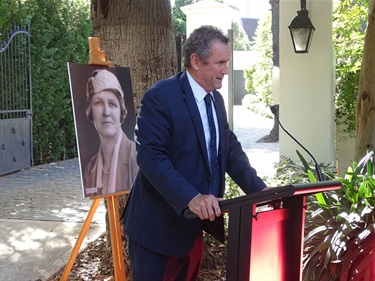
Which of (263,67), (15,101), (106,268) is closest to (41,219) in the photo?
(106,268)

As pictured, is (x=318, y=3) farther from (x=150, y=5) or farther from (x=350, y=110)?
(x=150, y=5)

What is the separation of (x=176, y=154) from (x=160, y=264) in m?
0.54

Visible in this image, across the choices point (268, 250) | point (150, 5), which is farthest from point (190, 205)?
point (150, 5)

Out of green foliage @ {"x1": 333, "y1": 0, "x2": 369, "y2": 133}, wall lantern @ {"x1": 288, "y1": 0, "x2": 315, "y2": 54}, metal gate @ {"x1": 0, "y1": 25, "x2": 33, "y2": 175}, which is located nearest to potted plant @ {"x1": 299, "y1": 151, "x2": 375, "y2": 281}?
wall lantern @ {"x1": 288, "y1": 0, "x2": 315, "y2": 54}

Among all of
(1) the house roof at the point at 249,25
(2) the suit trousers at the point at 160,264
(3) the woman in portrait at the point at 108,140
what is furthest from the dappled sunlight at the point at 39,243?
(1) the house roof at the point at 249,25

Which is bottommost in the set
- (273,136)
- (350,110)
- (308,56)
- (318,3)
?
(273,136)

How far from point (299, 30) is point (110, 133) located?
172 inches

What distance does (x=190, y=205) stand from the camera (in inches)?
110

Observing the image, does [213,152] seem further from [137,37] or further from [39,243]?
[39,243]

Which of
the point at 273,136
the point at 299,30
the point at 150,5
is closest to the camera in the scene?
the point at 150,5

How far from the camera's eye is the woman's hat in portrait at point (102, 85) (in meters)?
4.61

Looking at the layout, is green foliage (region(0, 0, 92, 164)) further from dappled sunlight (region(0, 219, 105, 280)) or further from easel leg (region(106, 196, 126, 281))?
easel leg (region(106, 196, 126, 281))

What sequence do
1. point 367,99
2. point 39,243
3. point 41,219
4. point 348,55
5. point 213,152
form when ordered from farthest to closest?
point 348,55, point 41,219, point 367,99, point 39,243, point 213,152

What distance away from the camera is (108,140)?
15.4 feet
